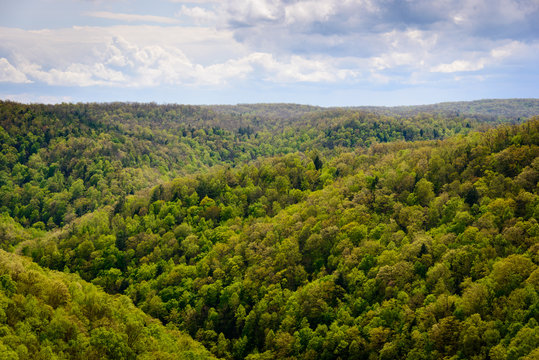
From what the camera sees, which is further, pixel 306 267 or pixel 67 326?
pixel 306 267

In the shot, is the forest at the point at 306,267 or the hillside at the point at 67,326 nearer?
the hillside at the point at 67,326

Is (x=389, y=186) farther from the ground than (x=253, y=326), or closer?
farther from the ground

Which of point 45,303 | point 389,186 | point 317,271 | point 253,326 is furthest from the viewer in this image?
point 389,186

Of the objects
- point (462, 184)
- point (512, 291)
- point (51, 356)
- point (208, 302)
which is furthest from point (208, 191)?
point (512, 291)

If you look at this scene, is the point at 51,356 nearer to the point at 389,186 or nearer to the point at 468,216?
the point at 468,216

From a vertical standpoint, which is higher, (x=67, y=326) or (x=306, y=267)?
(x=67, y=326)

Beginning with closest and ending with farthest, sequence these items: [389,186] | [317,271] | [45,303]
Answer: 1. [45,303]
2. [317,271]
3. [389,186]

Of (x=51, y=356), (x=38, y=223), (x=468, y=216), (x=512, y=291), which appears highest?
(x=468, y=216)

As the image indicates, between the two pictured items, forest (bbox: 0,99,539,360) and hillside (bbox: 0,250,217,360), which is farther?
forest (bbox: 0,99,539,360)
